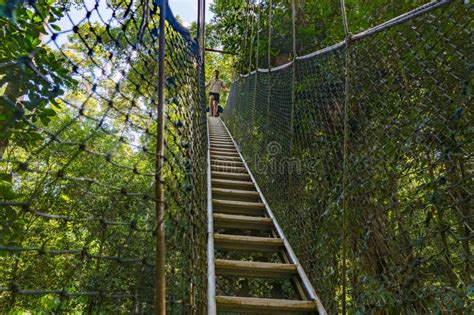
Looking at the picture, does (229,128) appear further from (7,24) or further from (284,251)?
(7,24)

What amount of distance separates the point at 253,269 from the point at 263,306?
0.28m

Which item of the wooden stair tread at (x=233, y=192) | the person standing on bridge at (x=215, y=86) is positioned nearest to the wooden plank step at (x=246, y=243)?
the wooden stair tread at (x=233, y=192)

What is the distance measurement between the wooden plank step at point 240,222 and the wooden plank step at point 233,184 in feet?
2.46

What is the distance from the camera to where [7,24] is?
1.74m

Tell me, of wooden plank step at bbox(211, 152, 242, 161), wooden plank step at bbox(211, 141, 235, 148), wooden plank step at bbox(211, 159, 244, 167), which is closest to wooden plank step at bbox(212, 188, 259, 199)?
wooden plank step at bbox(211, 159, 244, 167)

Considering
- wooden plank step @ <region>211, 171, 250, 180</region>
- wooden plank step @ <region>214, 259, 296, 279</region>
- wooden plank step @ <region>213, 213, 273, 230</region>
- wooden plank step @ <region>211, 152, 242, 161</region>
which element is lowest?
wooden plank step @ <region>214, 259, 296, 279</region>

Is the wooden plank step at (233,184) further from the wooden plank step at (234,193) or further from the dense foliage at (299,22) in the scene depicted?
the dense foliage at (299,22)

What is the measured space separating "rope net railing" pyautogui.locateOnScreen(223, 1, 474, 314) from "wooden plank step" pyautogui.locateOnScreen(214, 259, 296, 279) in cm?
19

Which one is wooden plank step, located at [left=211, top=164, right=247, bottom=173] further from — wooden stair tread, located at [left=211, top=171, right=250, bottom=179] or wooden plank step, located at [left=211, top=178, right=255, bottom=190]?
wooden plank step, located at [left=211, top=178, right=255, bottom=190]

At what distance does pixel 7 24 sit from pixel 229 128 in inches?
217

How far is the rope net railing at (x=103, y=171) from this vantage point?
3.69 ft

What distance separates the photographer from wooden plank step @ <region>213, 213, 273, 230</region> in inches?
97.9

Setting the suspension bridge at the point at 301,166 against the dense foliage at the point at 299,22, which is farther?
the dense foliage at the point at 299,22

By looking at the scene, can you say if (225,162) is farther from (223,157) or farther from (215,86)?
(215,86)
